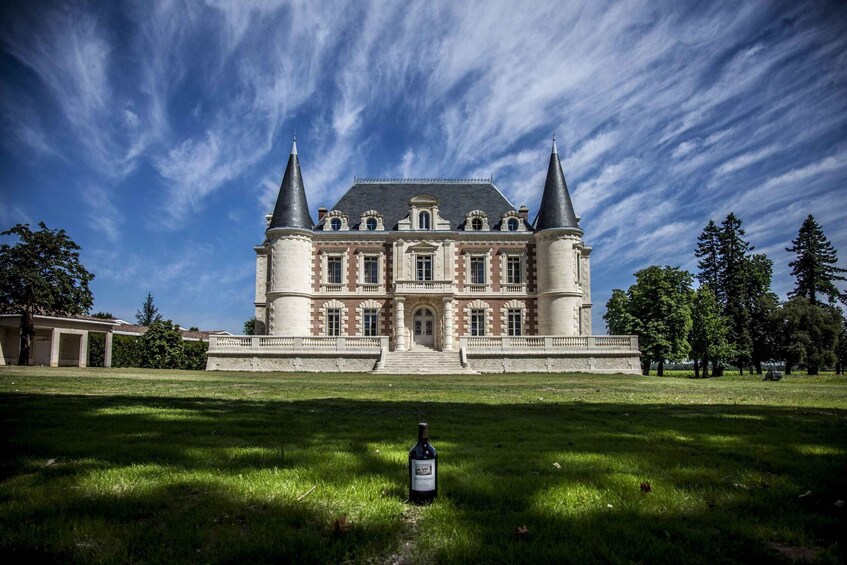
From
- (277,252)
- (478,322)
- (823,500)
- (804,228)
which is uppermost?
(804,228)

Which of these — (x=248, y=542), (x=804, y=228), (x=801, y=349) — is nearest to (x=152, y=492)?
(x=248, y=542)

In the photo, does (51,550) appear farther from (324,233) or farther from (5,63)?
(324,233)

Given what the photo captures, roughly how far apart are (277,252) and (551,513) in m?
34.2

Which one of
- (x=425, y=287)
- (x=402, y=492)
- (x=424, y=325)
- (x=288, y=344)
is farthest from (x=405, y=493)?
(x=424, y=325)

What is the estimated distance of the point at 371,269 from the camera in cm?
3738

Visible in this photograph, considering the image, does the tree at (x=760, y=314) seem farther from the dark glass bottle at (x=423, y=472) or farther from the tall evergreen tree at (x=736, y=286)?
the dark glass bottle at (x=423, y=472)

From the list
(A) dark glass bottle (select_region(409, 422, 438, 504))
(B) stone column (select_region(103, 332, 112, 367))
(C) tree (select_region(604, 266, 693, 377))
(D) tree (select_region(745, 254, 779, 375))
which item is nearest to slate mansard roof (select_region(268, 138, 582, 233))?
(C) tree (select_region(604, 266, 693, 377))

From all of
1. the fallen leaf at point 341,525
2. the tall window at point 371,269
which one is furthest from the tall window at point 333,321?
the fallen leaf at point 341,525

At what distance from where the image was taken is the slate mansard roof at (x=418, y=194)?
38.6 meters

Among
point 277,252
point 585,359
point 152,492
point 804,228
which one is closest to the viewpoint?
point 152,492

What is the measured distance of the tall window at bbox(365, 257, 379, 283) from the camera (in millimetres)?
37312

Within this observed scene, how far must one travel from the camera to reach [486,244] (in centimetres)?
3734

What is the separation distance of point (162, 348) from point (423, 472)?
3507 centimetres

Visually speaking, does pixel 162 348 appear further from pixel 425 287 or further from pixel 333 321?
pixel 425 287
